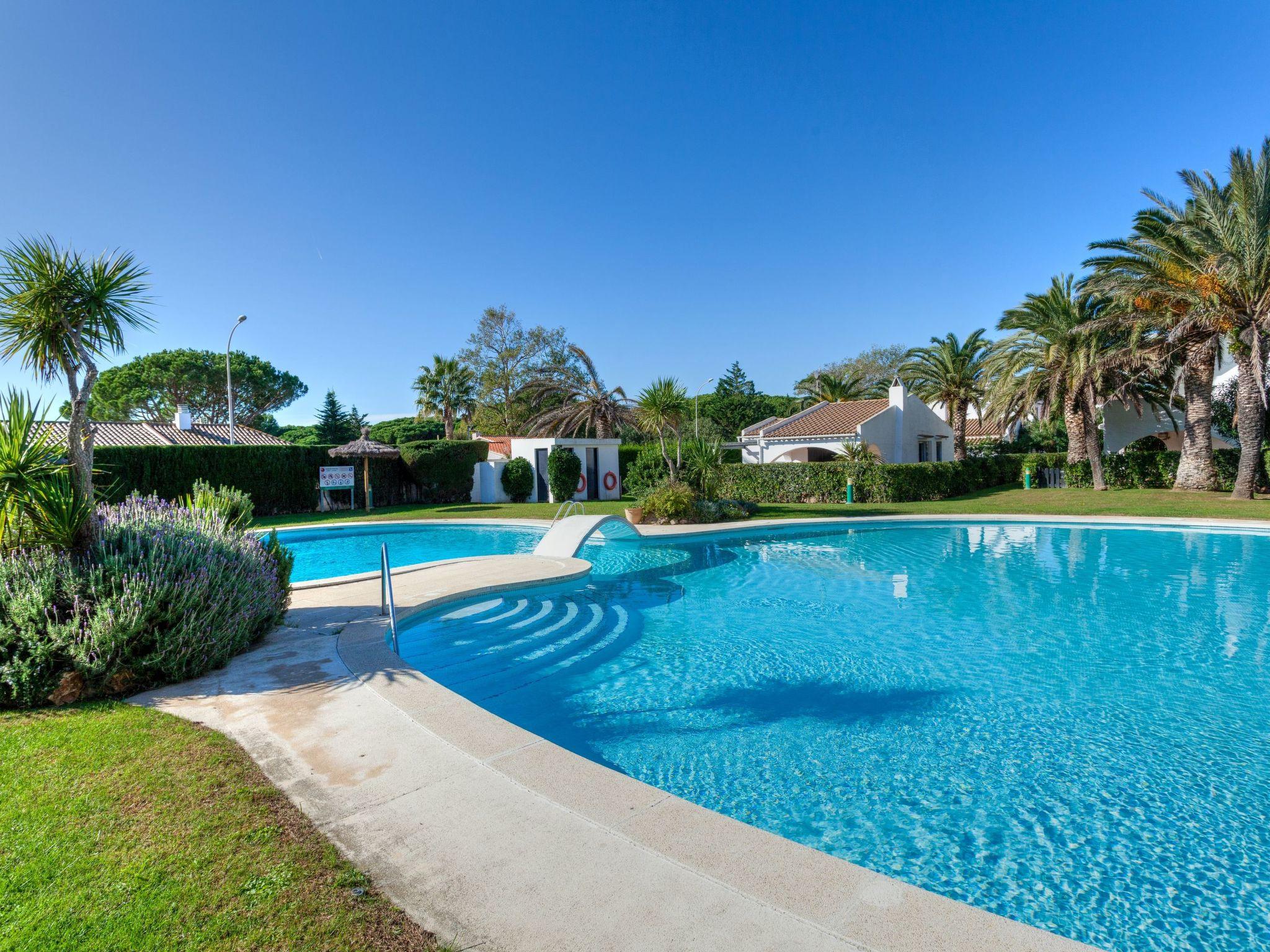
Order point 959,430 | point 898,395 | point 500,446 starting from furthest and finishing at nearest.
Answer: point 500,446
point 959,430
point 898,395

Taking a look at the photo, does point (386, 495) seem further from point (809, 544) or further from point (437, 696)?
point (437, 696)

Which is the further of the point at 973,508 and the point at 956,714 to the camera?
the point at 973,508

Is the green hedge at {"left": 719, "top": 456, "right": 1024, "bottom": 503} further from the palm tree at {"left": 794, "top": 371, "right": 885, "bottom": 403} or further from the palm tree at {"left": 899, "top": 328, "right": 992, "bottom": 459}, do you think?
the palm tree at {"left": 794, "top": 371, "right": 885, "bottom": 403}

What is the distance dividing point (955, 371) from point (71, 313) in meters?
35.4

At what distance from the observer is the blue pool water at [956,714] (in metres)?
3.70

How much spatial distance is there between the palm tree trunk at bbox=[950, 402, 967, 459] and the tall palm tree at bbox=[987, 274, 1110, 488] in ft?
14.2

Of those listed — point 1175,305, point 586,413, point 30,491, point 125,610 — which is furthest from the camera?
point 586,413

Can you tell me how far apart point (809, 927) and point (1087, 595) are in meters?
10.2

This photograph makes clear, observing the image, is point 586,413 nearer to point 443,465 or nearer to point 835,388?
point 443,465

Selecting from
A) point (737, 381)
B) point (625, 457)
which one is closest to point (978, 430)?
point (737, 381)

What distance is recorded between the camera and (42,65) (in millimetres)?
11383

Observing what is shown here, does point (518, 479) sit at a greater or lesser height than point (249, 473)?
lesser

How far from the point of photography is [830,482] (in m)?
23.2

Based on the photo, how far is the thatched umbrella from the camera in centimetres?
2305
